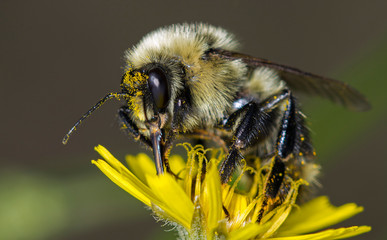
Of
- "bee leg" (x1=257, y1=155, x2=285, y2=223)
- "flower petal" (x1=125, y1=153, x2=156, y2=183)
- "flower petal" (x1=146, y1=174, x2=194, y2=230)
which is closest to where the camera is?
"flower petal" (x1=146, y1=174, x2=194, y2=230)

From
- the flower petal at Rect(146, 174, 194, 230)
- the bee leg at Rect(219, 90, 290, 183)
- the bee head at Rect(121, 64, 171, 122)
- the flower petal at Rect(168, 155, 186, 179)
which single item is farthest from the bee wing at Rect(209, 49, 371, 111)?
the flower petal at Rect(146, 174, 194, 230)

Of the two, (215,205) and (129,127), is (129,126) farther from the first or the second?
(215,205)

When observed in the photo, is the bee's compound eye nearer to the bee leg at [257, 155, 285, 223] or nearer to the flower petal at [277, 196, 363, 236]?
the bee leg at [257, 155, 285, 223]

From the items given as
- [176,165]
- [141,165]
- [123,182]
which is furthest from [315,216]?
[123,182]

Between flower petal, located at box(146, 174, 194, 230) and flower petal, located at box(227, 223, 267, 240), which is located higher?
flower petal, located at box(146, 174, 194, 230)

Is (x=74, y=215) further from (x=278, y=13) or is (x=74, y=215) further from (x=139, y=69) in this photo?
(x=278, y=13)

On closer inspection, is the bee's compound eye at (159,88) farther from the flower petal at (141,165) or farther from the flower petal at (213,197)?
the flower petal at (141,165)

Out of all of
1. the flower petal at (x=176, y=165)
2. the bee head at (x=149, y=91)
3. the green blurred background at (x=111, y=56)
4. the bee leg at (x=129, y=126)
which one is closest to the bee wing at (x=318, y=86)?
the bee head at (x=149, y=91)

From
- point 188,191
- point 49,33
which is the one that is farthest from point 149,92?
point 49,33
